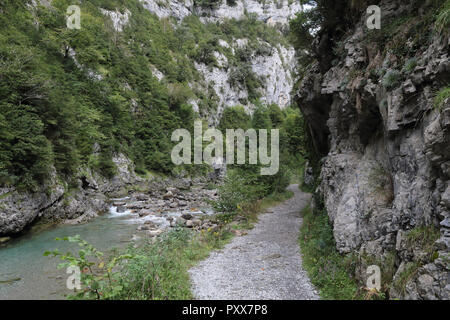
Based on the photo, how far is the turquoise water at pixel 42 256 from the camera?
694 cm

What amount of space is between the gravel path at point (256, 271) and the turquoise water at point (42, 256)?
4.23 meters

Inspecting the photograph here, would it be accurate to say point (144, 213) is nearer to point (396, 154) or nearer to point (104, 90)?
point (396, 154)

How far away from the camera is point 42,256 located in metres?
9.28

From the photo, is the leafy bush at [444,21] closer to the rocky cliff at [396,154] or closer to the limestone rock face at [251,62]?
the rocky cliff at [396,154]

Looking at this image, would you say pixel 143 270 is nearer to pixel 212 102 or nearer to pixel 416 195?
pixel 416 195

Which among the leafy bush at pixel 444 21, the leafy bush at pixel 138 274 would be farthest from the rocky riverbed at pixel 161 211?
the leafy bush at pixel 444 21

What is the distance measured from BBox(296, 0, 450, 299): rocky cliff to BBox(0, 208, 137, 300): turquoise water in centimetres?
863

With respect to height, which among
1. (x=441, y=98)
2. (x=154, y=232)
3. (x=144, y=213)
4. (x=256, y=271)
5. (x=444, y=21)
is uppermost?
(x=444, y=21)

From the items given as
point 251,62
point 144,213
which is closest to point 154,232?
point 144,213

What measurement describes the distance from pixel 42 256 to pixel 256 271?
8.54 metres

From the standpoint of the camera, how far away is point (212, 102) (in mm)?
54219

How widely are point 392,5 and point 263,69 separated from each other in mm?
67791

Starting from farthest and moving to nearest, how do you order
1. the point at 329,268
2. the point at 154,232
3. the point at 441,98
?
the point at 154,232 < the point at 329,268 < the point at 441,98
